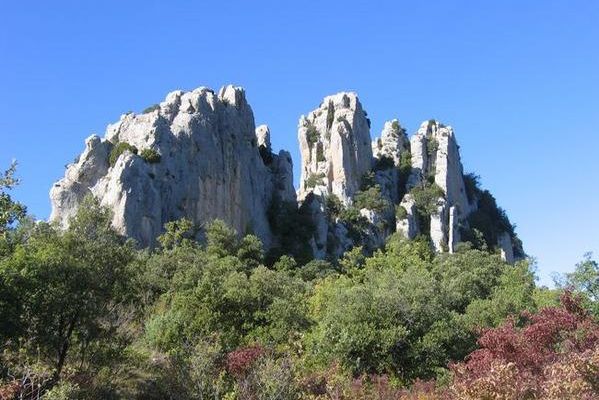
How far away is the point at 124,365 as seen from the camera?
17828 mm

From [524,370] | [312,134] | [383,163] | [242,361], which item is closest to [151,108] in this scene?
[312,134]

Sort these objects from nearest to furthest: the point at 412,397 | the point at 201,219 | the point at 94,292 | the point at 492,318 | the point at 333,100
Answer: the point at 412,397 → the point at 94,292 → the point at 492,318 → the point at 201,219 → the point at 333,100

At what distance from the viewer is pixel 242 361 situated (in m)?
16.2

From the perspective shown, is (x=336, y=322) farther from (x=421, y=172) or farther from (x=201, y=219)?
(x=421, y=172)

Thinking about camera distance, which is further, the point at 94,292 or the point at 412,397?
the point at 94,292

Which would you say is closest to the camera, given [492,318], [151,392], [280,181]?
[151,392]

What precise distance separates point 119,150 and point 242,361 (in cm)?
3887

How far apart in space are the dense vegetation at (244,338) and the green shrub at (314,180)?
54987mm

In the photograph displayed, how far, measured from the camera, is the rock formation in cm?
4988

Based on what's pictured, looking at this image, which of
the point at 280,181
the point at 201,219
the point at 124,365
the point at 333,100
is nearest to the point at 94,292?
the point at 124,365

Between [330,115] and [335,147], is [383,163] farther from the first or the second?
[335,147]

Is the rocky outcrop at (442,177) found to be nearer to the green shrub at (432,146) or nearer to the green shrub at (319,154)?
the green shrub at (432,146)

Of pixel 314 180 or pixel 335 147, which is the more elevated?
pixel 335 147

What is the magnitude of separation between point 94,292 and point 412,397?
855 centimetres
